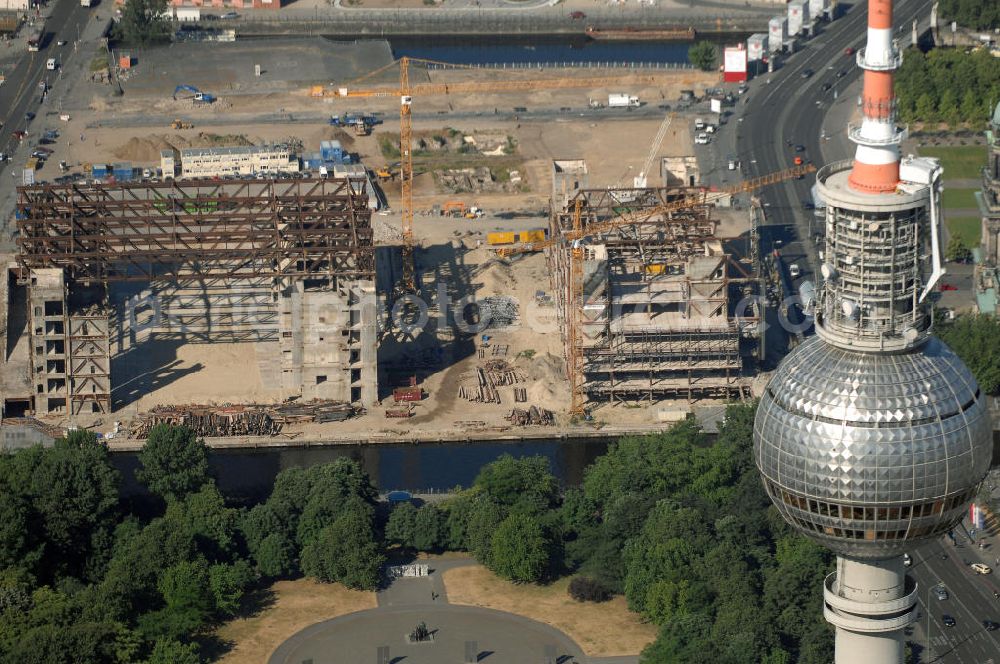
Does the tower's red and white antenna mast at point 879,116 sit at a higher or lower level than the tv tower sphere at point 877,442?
higher

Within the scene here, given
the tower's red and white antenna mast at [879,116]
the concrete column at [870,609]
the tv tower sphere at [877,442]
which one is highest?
the tower's red and white antenna mast at [879,116]

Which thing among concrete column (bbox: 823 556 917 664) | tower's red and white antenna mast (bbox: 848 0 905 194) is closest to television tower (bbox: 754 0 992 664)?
tower's red and white antenna mast (bbox: 848 0 905 194)

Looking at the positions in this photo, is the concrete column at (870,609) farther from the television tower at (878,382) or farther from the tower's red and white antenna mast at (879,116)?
the tower's red and white antenna mast at (879,116)

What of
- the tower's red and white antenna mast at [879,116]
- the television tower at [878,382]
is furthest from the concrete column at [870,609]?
the tower's red and white antenna mast at [879,116]

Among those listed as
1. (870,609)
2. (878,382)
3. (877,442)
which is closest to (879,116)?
(878,382)

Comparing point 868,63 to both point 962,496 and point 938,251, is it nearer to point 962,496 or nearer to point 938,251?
point 938,251
